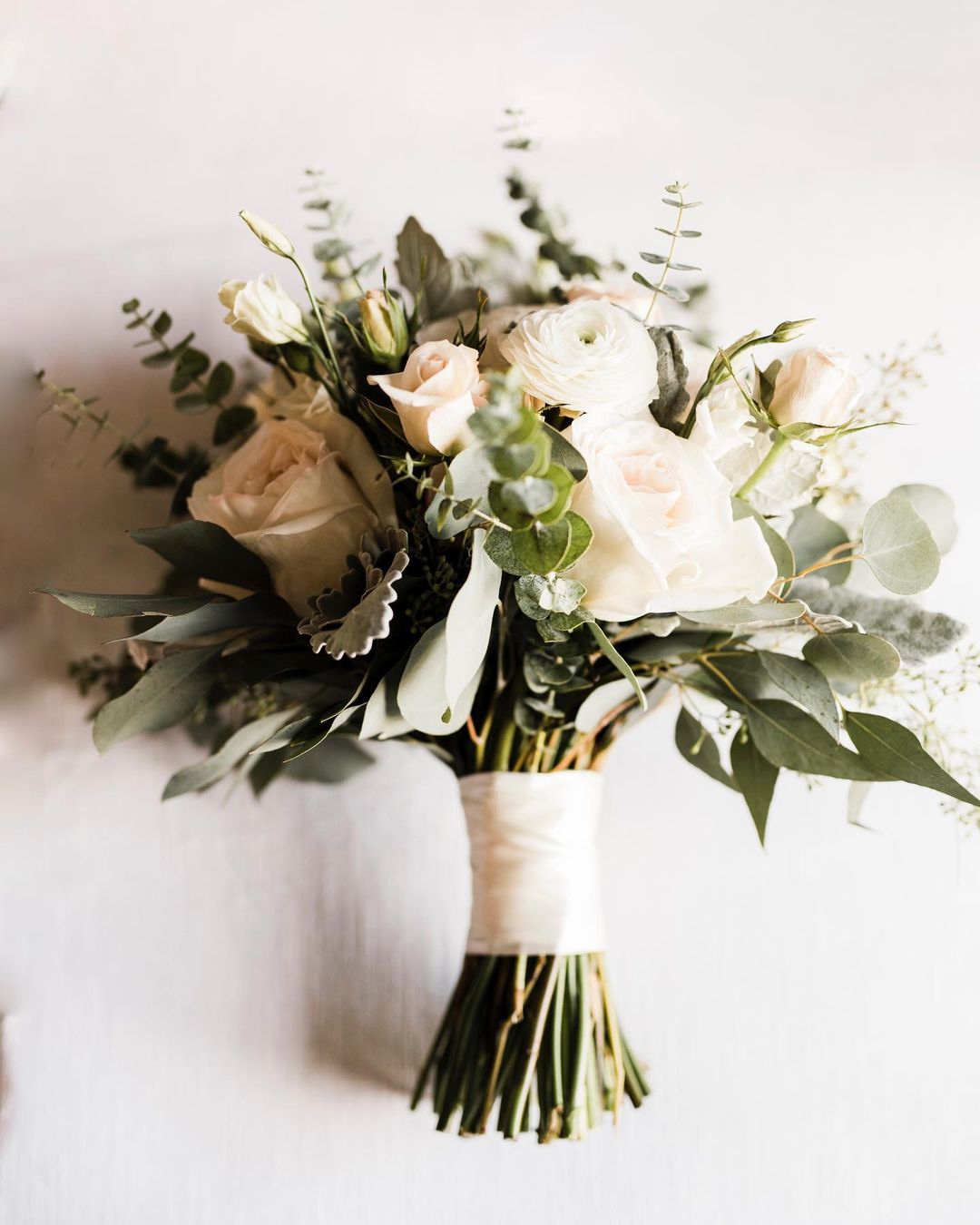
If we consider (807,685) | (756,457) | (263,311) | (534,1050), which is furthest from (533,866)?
(263,311)

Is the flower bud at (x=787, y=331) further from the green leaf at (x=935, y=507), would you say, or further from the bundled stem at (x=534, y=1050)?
the bundled stem at (x=534, y=1050)

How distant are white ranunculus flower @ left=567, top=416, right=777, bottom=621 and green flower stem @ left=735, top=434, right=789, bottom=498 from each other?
0.05m

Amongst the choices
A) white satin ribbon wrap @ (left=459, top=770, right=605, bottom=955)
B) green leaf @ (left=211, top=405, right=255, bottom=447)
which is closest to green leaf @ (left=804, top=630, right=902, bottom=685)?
white satin ribbon wrap @ (left=459, top=770, right=605, bottom=955)

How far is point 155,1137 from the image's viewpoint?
0.89m

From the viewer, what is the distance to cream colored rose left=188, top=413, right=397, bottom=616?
719 mm

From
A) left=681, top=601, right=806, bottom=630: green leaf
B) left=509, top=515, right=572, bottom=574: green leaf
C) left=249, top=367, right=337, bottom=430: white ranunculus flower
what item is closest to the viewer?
left=509, top=515, right=572, bottom=574: green leaf

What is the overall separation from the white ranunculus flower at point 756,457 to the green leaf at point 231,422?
1.46 feet

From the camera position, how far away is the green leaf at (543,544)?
545 millimetres

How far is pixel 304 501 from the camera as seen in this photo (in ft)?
2.35

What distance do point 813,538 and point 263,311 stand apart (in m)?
0.48

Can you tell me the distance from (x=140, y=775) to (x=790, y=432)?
684 millimetres

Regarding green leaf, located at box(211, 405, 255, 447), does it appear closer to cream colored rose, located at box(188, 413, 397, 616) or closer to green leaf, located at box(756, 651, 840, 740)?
cream colored rose, located at box(188, 413, 397, 616)

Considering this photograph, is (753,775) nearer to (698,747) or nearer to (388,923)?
(698,747)

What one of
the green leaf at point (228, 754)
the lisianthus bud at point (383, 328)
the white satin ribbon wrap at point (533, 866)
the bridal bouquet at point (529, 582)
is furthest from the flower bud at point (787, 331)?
the green leaf at point (228, 754)
